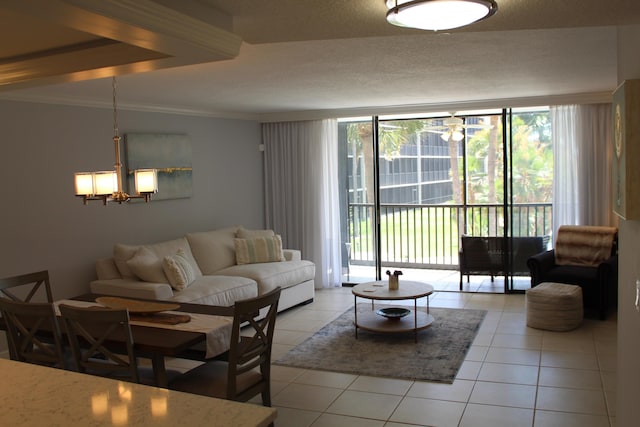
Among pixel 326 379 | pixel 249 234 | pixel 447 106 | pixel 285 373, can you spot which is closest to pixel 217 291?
pixel 285 373

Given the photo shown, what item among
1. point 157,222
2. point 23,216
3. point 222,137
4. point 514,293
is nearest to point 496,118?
point 514,293

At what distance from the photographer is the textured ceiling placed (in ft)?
7.63

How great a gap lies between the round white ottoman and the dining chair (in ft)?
10.5

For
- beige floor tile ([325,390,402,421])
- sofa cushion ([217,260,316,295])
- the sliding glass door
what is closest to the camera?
beige floor tile ([325,390,402,421])

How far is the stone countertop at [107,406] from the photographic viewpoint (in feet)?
5.93

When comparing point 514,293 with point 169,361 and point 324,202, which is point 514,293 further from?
point 169,361

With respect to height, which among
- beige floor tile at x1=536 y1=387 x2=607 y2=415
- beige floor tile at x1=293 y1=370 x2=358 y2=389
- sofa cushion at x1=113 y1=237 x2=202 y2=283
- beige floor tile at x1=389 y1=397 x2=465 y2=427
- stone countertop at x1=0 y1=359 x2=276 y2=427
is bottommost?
beige floor tile at x1=389 y1=397 x2=465 y2=427

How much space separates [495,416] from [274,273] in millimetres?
3220

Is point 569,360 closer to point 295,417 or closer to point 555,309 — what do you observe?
point 555,309

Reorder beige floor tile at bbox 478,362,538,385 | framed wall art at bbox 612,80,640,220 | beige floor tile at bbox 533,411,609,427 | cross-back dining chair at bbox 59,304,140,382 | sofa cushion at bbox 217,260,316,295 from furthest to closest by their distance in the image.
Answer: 1. sofa cushion at bbox 217,260,316,295
2. beige floor tile at bbox 478,362,538,385
3. beige floor tile at bbox 533,411,609,427
4. cross-back dining chair at bbox 59,304,140,382
5. framed wall art at bbox 612,80,640,220

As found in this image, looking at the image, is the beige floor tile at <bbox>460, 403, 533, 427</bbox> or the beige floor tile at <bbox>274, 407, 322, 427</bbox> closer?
the beige floor tile at <bbox>460, 403, 533, 427</bbox>

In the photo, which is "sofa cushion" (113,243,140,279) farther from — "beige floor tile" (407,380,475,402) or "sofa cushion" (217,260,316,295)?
"beige floor tile" (407,380,475,402)

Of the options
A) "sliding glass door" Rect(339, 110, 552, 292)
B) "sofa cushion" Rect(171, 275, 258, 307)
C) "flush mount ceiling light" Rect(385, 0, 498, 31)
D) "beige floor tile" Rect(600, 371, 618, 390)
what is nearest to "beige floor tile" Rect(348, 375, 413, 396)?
"beige floor tile" Rect(600, 371, 618, 390)

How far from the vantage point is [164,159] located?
6.68 metres
